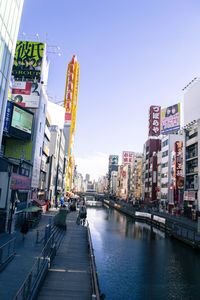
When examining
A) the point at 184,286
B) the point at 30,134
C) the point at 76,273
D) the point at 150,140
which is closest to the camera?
the point at 76,273

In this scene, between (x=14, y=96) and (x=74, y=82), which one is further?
(x=74, y=82)

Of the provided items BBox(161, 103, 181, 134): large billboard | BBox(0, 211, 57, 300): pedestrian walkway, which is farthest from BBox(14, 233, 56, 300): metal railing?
BBox(161, 103, 181, 134): large billboard

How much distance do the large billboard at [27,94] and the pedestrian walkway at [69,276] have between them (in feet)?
89.5

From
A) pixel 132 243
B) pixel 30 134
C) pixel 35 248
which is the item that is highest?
pixel 30 134

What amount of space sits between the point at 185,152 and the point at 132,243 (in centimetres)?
3252

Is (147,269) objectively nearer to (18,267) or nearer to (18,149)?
(18,267)

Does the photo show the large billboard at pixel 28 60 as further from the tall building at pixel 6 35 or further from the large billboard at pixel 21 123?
the tall building at pixel 6 35

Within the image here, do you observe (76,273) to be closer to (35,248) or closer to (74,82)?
(35,248)

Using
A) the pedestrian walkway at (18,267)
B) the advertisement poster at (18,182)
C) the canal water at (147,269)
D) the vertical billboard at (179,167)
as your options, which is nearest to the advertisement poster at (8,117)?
the advertisement poster at (18,182)

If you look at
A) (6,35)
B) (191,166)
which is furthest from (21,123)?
(191,166)

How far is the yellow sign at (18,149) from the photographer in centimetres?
4006

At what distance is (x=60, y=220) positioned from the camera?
32.6 meters

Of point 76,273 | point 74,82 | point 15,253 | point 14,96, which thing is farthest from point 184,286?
point 74,82

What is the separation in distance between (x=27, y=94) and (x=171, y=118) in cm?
5358
